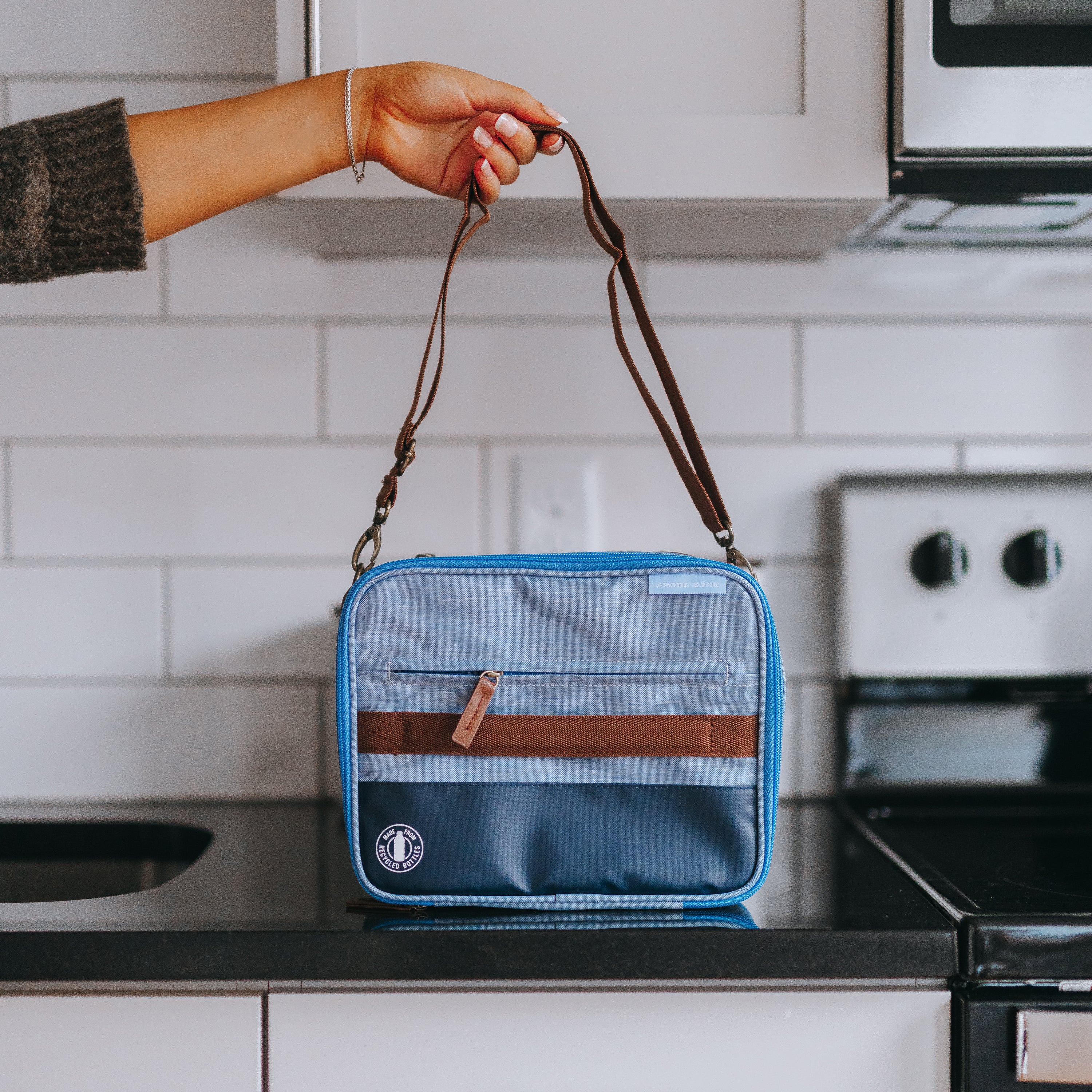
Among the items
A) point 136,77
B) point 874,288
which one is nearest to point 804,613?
point 874,288

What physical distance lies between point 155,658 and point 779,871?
723 mm

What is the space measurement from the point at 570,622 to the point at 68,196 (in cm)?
50

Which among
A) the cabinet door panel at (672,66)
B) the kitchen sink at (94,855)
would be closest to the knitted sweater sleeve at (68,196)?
the cabinet door panel at (672,66)

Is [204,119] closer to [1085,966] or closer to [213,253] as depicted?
[213,253]

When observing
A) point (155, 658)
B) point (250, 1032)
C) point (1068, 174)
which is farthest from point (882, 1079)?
point (155, 658)

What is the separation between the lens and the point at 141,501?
1.00 m

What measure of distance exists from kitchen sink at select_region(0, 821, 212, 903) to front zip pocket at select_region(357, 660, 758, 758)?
17.8 inches

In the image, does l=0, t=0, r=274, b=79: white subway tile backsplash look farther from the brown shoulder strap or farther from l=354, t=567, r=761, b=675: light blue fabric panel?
l=354, t=567, r=761, b=675: light blue fabric panel

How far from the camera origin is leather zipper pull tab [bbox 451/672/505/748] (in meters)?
0.60

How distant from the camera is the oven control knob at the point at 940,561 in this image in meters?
0.93

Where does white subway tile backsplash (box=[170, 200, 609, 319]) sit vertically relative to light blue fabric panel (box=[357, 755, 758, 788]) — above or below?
above

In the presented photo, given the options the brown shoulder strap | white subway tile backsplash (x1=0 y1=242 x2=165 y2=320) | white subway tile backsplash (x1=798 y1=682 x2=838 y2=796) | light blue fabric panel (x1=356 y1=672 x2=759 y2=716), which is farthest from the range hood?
white subway tile backsplash (x1=0 y1=242 x2=165 y2=320)

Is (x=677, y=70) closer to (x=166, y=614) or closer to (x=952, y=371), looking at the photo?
(x=952, y=371)

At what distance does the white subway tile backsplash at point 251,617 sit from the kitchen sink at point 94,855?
0.59 ft
